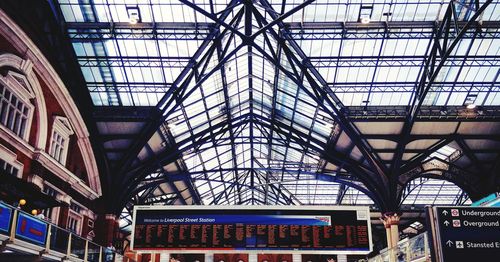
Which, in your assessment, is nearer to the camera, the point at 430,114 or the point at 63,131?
the point at 63,131

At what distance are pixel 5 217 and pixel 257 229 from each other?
10482mm

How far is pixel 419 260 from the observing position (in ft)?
51.2

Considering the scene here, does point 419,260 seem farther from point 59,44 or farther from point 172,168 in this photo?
point 172,168

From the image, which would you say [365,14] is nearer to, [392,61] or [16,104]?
[392,61]

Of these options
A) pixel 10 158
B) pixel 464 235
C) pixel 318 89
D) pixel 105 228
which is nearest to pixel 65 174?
pixel 10 158

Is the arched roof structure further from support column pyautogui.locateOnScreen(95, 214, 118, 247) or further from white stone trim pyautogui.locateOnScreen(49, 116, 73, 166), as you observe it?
white stone trim pyautogui.locateOnScreen(49, 116, 73, 166)

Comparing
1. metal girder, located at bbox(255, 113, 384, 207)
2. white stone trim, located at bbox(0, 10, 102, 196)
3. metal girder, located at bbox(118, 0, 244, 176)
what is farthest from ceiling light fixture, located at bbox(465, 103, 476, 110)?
white stone trim, located at bbox(0, 10, 102, 196)

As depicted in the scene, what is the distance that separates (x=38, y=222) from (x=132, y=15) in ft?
48.0

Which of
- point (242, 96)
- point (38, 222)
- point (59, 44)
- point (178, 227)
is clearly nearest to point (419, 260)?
point (178, 227)

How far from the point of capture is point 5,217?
15797 mm

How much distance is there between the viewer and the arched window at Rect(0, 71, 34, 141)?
2359cm

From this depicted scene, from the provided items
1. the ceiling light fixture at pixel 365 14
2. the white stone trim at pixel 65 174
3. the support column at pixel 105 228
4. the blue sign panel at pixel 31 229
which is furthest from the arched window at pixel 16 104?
the ceiling light fixture at pixel 365 14

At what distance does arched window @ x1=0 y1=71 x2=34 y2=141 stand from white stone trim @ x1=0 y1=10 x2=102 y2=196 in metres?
0.96

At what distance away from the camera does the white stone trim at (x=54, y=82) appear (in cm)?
2336
